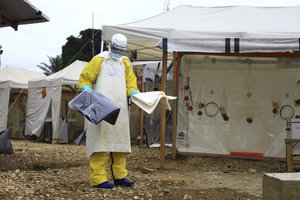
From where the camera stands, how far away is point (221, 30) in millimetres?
Answer: 6770

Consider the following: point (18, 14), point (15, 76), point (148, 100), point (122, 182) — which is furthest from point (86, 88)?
point (15, 76)

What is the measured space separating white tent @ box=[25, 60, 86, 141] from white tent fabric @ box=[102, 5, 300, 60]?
6590mm

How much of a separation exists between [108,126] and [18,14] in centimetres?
385

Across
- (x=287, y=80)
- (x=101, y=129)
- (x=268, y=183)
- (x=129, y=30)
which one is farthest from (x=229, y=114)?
(x=268, y=183)

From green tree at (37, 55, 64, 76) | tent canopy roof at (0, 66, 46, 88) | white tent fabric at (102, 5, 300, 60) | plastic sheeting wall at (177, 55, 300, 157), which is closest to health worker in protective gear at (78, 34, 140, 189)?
white tent fabric at (102, 5, 300, 60)

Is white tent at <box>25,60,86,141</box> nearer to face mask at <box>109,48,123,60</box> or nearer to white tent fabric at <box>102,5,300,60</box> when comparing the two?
white tent fabric at <box>102,5,300,60</box>

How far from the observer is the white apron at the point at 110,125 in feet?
16.3

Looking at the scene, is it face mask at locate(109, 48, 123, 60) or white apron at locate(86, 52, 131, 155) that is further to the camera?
face mask at locate(109, 48, 123, 60)

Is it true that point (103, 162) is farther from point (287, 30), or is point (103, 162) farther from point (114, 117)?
point (287, 30)

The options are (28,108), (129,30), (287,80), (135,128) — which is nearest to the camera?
(129,30)

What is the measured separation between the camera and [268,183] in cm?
354

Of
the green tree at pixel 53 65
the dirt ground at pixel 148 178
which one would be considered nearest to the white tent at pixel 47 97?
the dirt ground at pixel 148 178

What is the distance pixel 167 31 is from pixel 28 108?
9.93 meters

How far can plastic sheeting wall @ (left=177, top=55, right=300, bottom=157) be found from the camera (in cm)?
785
